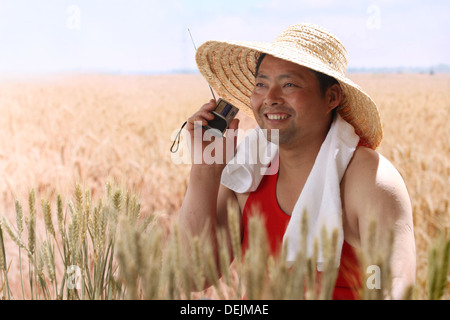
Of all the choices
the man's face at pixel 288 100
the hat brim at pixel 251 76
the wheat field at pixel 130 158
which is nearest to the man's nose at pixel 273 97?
the man's face at pixel 288 100

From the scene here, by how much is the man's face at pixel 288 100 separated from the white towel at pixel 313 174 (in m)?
0.07

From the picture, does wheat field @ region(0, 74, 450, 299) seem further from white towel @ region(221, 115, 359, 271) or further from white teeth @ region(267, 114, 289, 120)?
white teeth @ region(267, 114, 289, 120)

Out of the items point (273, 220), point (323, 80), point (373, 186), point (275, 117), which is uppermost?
point (323, 80)

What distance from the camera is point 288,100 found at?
4.55 feet

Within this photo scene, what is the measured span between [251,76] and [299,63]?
1.56ft

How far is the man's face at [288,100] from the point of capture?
139 cm

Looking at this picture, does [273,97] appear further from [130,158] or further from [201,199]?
[130,158]

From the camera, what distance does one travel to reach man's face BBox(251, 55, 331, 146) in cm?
139

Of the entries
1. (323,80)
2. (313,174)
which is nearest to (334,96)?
(323,80)

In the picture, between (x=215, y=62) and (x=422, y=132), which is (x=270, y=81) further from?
(x=422, y=132)

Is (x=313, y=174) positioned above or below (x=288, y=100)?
below

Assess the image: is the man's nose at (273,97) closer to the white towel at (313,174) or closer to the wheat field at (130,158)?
the white towel at (313,174)

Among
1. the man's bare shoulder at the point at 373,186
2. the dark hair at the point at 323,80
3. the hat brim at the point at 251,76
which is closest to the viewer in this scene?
the man's bare shoulder at the point at 373,186
